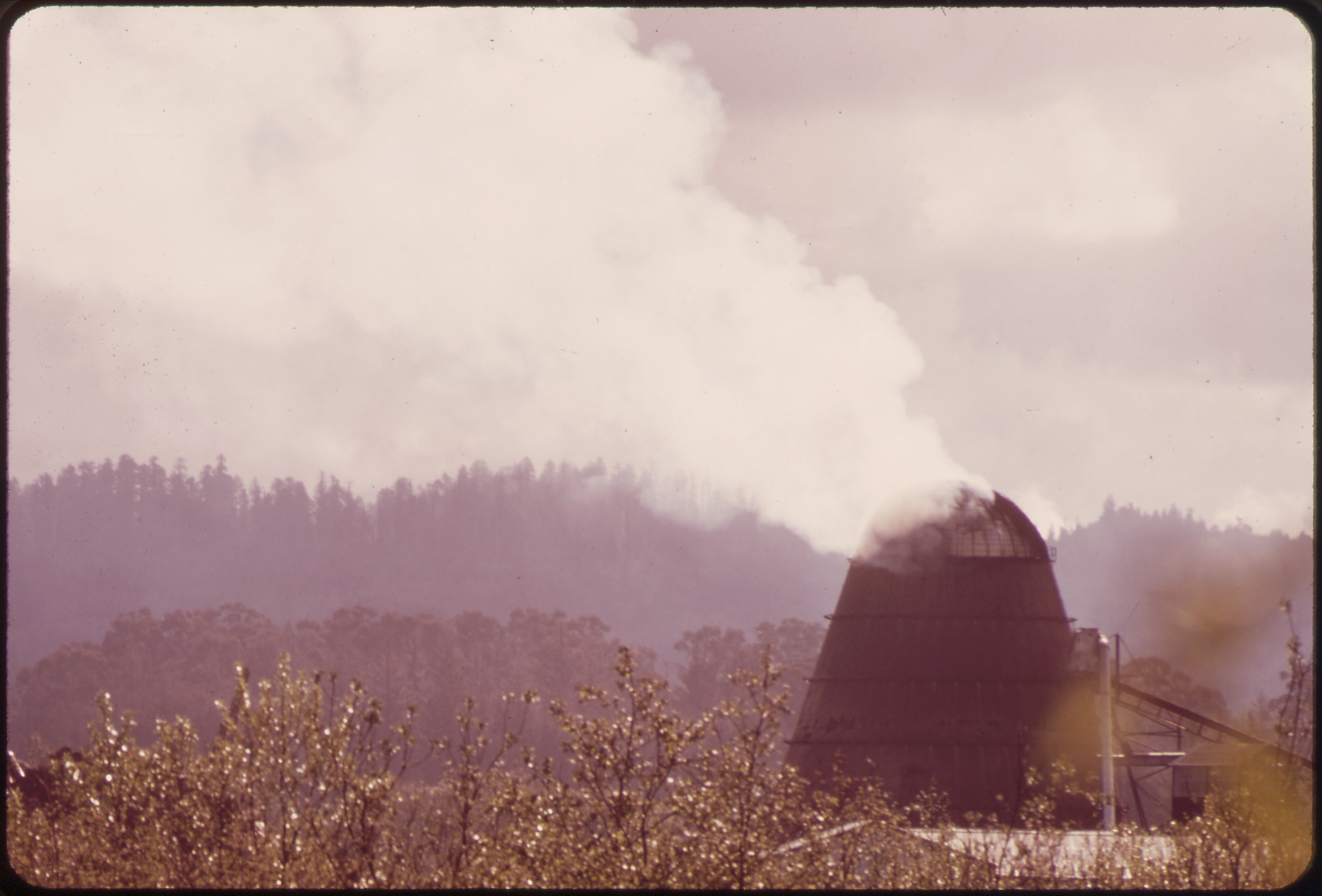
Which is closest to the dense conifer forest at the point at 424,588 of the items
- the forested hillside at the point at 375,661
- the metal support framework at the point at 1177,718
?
the forested hillside at the point at 375,661

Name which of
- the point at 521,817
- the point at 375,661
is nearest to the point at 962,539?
the point at 521,817

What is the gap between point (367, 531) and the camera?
174m

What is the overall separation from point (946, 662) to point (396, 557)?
486 feet

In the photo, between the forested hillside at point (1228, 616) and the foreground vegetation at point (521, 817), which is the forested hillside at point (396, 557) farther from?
the foreground vegetation at point (521, 817)

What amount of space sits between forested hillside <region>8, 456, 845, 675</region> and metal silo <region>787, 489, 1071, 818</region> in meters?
120

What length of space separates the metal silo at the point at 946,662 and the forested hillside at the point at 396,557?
4719 inches

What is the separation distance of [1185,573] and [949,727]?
52063 mm

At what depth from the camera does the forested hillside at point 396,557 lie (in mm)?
157625

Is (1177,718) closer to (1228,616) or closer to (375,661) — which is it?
(1228,616)

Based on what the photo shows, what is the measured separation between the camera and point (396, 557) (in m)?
172

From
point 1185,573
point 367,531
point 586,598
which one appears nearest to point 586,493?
point 586,598

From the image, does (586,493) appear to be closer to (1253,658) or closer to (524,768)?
(1253,658)

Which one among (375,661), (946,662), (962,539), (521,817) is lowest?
(521,817)

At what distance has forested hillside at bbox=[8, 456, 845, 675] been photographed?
158 m
